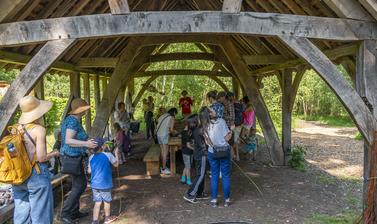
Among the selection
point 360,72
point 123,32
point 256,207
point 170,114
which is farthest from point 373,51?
point 170,114

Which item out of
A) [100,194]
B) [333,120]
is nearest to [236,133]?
[100,194]

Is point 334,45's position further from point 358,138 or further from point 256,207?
point 358,138

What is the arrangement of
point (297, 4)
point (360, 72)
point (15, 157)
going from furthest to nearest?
point (297, 4)
point (360, 72)
point (15, 157)

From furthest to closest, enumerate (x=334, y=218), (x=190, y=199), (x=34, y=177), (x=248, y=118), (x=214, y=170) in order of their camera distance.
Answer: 1. (x=248, y=118)
2. (x=190, y=199)
3. (x=214, y=170)
4. (x=334, y=218)
5. (x=34, y=177)

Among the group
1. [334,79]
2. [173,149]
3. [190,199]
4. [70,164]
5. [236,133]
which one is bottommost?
[190,199]

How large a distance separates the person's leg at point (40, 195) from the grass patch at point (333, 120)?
2027cm

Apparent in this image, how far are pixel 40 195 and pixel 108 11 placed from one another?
15.2 ft

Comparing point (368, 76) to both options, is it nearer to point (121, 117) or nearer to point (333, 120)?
point (121, 117)

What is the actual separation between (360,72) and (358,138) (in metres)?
11.9

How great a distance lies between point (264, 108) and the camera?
7.84m

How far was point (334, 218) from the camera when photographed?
4.96m

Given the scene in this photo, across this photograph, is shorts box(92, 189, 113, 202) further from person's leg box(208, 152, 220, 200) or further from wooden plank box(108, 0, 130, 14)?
wooden plank box(108, 0, 130, 14)

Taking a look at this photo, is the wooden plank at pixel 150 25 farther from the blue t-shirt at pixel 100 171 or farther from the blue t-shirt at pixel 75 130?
the blue t-shirt at pixel 100 171

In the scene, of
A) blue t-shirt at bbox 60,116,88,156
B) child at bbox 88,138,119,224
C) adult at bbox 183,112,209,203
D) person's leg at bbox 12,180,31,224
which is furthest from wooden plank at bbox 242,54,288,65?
person's leg at bbox 12,180,31,224
